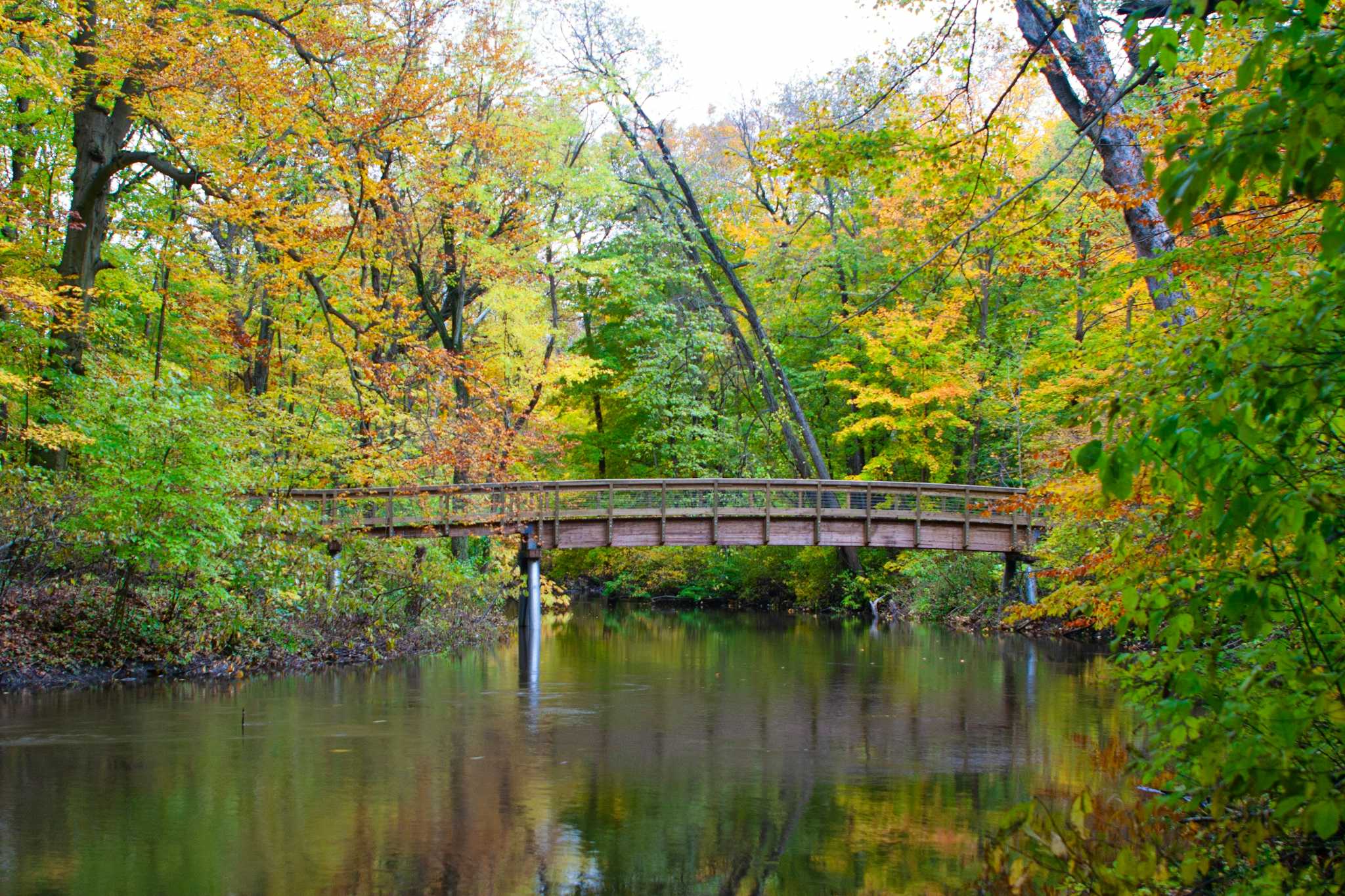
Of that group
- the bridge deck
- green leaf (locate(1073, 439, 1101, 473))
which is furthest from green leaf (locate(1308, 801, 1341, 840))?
the bridge deck

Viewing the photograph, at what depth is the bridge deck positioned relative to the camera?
67.2 ft

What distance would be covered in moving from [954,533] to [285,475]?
45.9 feet

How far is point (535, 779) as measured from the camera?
31.4ft

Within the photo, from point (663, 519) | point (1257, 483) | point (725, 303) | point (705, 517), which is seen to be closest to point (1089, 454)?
point (1257, 483)

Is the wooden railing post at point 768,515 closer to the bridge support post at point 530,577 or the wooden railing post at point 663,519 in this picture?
the wooden railing post at point 663,519

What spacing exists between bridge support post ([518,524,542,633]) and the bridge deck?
19 cm

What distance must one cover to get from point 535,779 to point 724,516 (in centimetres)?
1366

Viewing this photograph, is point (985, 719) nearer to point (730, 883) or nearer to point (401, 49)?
point (730, 883)

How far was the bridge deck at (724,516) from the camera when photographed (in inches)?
806

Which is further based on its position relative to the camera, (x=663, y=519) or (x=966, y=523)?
(x=966, y=523)

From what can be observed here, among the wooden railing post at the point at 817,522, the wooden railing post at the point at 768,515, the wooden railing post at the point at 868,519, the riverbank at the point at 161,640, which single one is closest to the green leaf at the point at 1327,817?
the riverbank at the point at 161,640

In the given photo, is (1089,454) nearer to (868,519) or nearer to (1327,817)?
(1327,817)

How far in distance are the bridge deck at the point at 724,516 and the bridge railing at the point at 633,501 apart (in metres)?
0.03

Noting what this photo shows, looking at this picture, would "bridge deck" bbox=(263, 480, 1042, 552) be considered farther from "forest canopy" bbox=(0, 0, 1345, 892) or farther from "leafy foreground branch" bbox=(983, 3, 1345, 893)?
"leafy foreground branch" bbox=(983, 3, 1345, 893)
